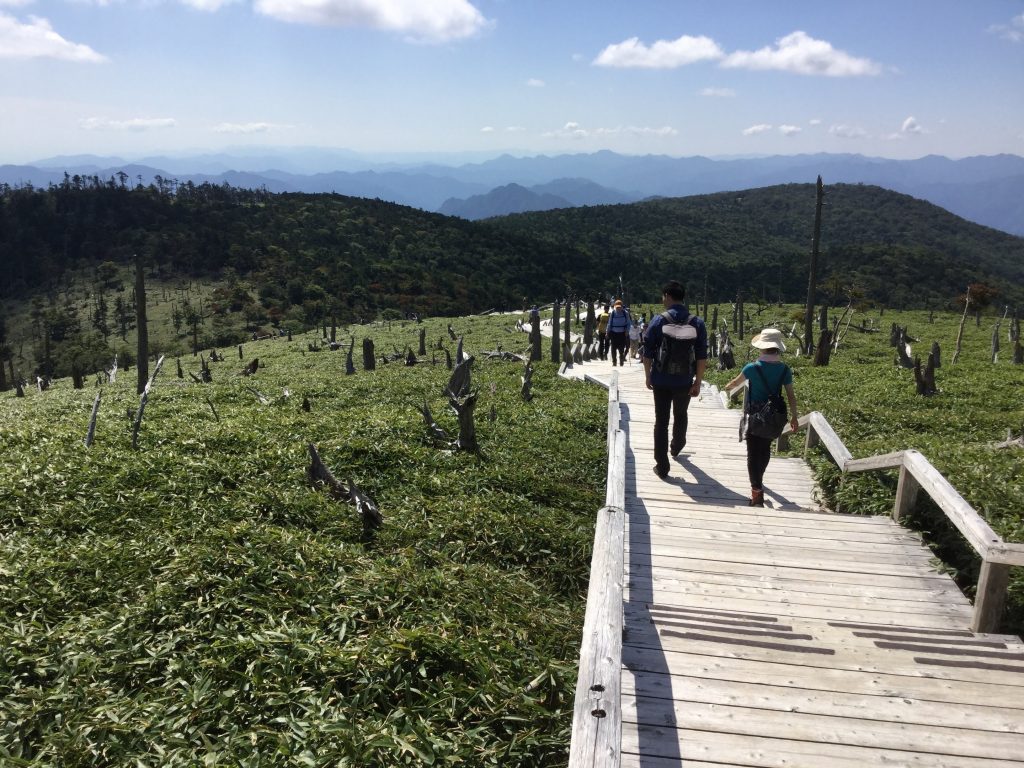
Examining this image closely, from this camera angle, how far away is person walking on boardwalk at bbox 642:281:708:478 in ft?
27.1

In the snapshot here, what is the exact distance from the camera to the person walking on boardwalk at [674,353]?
8.26 meters

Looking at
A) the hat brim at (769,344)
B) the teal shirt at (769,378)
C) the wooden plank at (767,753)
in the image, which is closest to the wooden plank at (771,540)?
the teal shirt at (769,378)

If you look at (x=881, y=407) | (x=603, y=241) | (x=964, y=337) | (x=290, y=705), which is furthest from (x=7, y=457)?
(x=603, y=241)

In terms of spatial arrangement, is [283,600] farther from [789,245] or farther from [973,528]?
[789,245]

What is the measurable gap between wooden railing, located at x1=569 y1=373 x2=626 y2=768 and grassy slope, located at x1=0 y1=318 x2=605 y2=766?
1.21 m

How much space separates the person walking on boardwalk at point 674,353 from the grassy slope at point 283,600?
216 cm

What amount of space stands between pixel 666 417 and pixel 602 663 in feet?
18.0

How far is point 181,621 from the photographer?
586cm

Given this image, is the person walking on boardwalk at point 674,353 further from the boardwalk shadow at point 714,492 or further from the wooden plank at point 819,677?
the wooden plank at point 819,677

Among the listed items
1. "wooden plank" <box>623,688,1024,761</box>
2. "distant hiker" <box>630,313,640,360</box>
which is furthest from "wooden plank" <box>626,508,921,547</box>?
"distant hiker" <box>630,313,640,360</box>

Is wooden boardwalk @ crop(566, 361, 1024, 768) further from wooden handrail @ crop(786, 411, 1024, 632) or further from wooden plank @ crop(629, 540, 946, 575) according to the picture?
wooden handrail @ crop(786, 411, 1024, 632)

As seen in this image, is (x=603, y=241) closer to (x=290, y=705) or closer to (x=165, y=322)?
(x=165, y=322)

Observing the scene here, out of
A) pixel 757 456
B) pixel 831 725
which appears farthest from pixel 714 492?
pixel 831 725

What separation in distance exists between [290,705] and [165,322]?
102 meters
